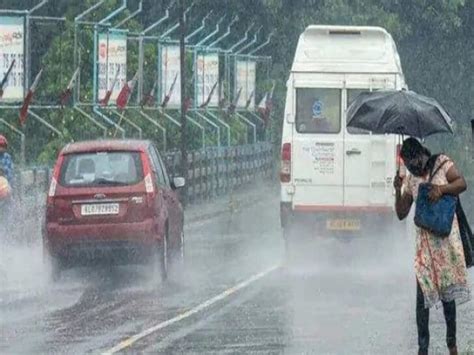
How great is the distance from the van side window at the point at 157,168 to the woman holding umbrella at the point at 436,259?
8.53m

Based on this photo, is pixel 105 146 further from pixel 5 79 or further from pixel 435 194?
pixel 435 194

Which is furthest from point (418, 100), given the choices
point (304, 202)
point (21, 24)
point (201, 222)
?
point (201, 222)

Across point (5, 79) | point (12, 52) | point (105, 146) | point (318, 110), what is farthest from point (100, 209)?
point (12, 52)

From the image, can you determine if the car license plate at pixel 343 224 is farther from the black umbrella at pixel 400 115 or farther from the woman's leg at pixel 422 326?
the woman's leg at pixel 422 326

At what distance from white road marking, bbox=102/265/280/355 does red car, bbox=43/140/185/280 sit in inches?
44.9

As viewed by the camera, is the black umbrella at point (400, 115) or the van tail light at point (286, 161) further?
the van tail light at point (286, 161)

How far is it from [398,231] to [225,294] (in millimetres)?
6397

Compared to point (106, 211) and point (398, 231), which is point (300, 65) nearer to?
point (398, 231)

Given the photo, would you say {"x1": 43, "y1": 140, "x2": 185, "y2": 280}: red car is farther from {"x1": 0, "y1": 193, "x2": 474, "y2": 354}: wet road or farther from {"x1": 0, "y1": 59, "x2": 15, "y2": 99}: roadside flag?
{"x1": 0, "y1": 59, "x2": 15, "y2": 99}: roadside flag

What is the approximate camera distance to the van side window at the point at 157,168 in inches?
892

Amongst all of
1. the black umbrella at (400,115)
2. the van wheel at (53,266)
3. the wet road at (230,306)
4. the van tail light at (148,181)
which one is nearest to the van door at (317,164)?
the wet road at (230,306)

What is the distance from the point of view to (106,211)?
21969mm

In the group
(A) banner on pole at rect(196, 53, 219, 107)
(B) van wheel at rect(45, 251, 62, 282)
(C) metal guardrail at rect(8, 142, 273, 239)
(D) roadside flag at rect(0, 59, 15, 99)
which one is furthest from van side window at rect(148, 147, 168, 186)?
(A) banner on pole at rect(196, 53, 219, 107)

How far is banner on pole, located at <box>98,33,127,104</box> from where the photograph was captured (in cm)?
3575
